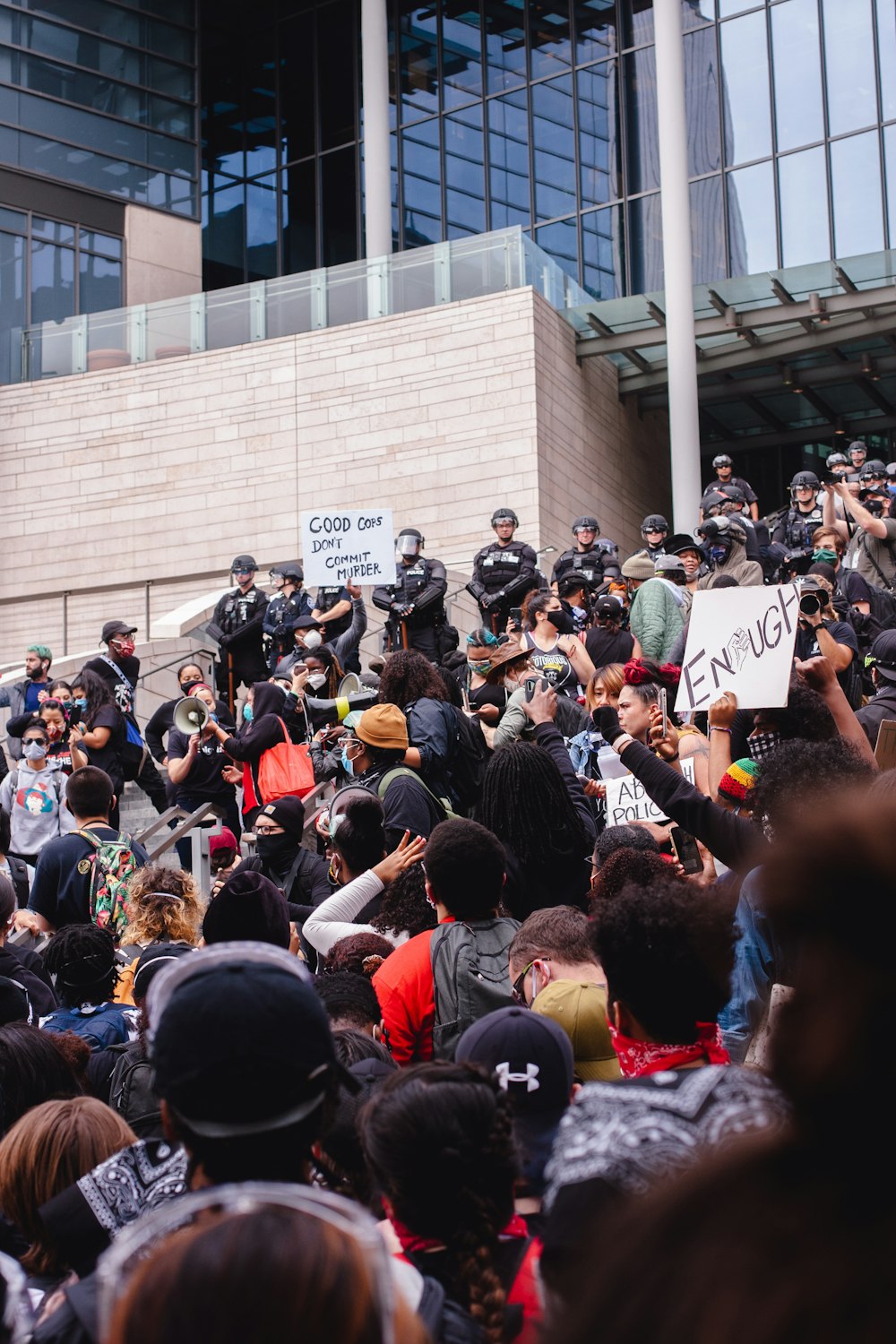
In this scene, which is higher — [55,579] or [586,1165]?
[55,579]

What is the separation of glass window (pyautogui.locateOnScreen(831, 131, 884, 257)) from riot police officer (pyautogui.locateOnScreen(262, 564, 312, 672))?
16.4m

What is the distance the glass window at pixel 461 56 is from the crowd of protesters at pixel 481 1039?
2389 centimetres

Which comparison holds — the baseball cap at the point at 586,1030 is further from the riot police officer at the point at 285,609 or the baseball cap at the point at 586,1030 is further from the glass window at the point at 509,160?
the glass window at the point at 509,160

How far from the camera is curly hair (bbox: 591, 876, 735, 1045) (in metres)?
2.90

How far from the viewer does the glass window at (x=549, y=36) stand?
30.2 metres

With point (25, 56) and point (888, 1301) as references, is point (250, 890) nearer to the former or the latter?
point (888, 1301)

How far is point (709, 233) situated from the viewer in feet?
94.9

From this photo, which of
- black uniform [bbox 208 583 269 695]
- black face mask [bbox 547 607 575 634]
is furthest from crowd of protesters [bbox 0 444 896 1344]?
black uniform [bbox 208 583 269 695]

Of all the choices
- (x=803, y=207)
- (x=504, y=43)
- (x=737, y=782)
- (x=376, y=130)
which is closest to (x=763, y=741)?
(x=737, y=782)

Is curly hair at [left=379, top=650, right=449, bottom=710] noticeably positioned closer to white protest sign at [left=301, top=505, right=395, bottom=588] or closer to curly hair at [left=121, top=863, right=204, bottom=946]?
curly hair at [left=121, top=863, right=204, bottom=946]

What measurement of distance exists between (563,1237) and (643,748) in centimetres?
265

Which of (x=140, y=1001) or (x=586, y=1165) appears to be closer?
(x=586, y=1165)

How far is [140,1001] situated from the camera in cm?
481

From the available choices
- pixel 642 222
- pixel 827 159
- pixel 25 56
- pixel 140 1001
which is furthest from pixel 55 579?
pixel 140 1001
